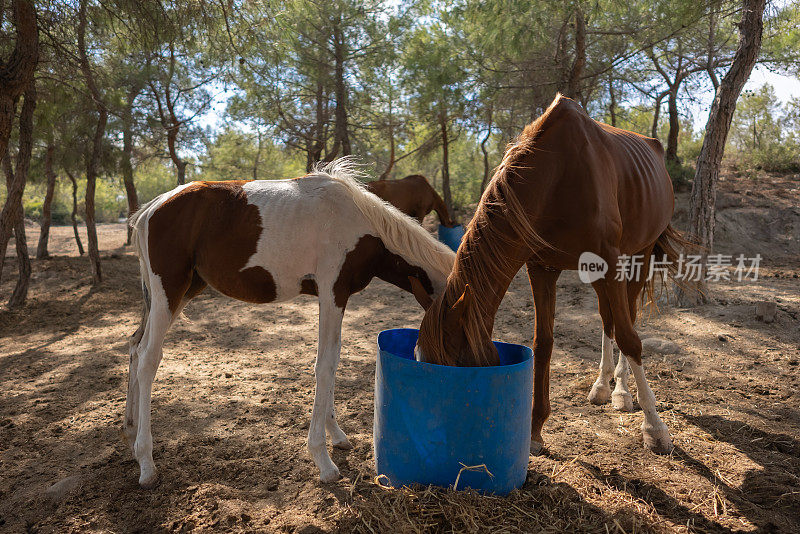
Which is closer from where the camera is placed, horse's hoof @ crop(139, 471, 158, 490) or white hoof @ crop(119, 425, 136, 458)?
horse's hoof @ crop(139, 471, 158, 490)

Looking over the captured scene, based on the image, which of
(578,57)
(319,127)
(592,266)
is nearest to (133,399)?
(592,266)

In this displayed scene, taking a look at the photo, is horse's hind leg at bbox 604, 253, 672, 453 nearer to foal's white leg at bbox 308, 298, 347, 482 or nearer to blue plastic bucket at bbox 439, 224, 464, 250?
foal's white leg at bbox 308, 298, 347, 482

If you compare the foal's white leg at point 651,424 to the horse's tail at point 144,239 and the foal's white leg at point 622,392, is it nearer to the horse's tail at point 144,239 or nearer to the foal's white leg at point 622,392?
the foal's white leg at point 622,392

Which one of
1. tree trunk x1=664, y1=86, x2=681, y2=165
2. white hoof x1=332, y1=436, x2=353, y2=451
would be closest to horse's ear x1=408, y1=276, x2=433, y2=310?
white hoof x1=332, y1=436, x2=353, y2=451

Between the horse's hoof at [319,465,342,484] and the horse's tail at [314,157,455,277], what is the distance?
124 centimetres

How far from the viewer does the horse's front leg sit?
2.95 m

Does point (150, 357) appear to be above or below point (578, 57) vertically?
below

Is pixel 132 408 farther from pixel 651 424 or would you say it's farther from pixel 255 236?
pixel 651 424

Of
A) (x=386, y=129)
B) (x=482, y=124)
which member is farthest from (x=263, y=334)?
(x=482, y=124)

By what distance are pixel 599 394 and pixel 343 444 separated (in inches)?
81.6

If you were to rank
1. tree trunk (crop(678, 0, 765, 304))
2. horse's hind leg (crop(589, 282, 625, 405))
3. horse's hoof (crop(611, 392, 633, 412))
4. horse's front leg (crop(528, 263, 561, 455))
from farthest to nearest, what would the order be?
tree trunk (crop(678, 0, 765, 304)) < horse's hind leg (crop(589, 282, 625, 405)) < horse's hoof (crop(611, 392, 633, 412)) < horse's front leg (crop(528, 263, 561, 455))

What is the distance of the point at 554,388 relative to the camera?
3969mm

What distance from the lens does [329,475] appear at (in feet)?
8.48

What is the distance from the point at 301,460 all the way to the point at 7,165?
9.54m
